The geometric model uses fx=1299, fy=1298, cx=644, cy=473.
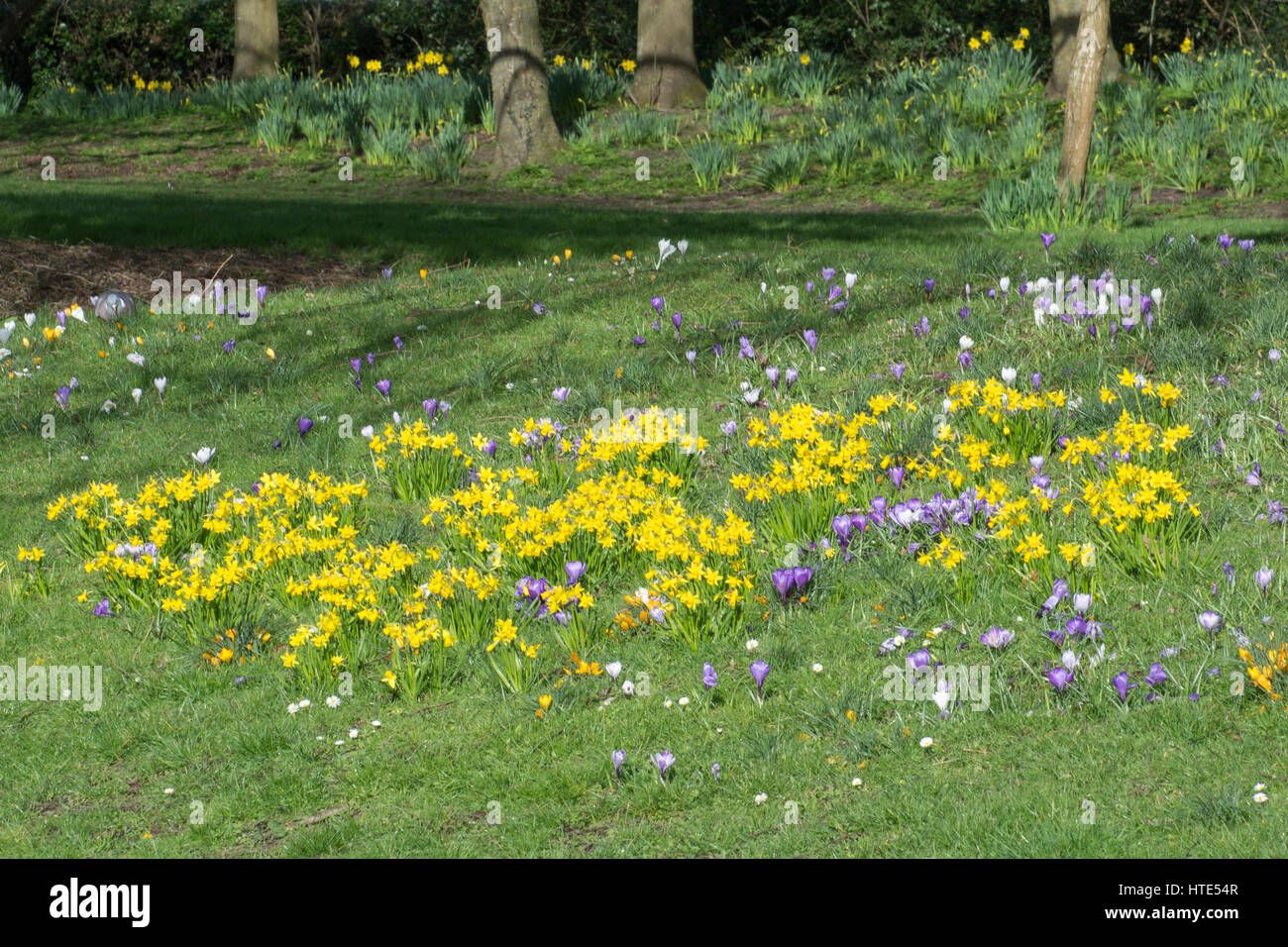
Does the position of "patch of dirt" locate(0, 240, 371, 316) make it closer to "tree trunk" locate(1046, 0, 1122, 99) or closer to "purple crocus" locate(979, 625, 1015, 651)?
"purple crocus" locate(979, 625, 1015, 651)

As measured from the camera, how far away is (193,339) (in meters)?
8.18

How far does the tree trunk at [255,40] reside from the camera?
1897 cm

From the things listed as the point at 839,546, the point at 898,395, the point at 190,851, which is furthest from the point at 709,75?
the point at 190,851

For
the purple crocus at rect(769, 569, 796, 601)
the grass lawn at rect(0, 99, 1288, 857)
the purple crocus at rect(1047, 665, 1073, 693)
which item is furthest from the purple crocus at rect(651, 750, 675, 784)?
the purple crocus at rect(1047, 665, 1073, 693)

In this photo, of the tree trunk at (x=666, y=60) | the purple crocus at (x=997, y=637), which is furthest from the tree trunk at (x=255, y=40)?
the purple crocus at (x=997, y=637)

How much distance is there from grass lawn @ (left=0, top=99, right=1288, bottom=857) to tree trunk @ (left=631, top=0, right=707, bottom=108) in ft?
28.1

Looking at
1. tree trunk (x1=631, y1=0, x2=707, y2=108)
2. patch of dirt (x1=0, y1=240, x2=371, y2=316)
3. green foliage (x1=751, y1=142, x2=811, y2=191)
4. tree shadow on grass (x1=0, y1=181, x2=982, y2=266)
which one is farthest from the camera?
tree trunk (x1=631, y1=0, x2=707, y2=108)

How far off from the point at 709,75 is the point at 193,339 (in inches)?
574

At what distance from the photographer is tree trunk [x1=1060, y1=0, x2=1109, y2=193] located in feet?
31.1

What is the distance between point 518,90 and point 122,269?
5.84 meters

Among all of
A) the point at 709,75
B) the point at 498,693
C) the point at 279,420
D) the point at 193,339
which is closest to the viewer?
the point at 498,693

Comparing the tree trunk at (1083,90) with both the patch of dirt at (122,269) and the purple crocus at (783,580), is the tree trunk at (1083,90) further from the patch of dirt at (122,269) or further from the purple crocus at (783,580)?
the purple crocus at (783,580)
